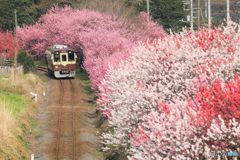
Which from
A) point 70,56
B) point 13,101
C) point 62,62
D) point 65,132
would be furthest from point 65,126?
point 70,56

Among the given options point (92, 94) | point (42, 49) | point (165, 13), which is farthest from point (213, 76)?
point (165, 13)

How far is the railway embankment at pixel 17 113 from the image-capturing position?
83.1 feet

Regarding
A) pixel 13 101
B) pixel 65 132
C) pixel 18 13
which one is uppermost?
pixel 18 13

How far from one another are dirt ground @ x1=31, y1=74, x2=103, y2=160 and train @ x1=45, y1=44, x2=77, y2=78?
4.06 meters

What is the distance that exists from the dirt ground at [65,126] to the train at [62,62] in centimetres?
406

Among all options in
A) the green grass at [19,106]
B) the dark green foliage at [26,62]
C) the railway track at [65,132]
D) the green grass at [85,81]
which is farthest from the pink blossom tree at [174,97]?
the dark green foliage at [26,62]

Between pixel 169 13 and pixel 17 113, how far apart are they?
149ft

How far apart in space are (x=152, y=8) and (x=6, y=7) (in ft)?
70.5

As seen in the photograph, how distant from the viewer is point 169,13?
74938mm

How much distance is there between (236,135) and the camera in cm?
1232

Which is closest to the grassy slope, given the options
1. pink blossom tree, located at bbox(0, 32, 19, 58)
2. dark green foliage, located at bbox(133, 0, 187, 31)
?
pink blossom tree, located at bbox(0, 32, 19, 58)

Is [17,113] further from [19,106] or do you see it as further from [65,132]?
[65,132]

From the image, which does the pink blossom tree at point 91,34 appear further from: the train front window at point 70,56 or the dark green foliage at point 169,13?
the dark green foliage at point 169,13

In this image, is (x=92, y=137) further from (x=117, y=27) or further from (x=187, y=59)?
(x=117, y=27)
